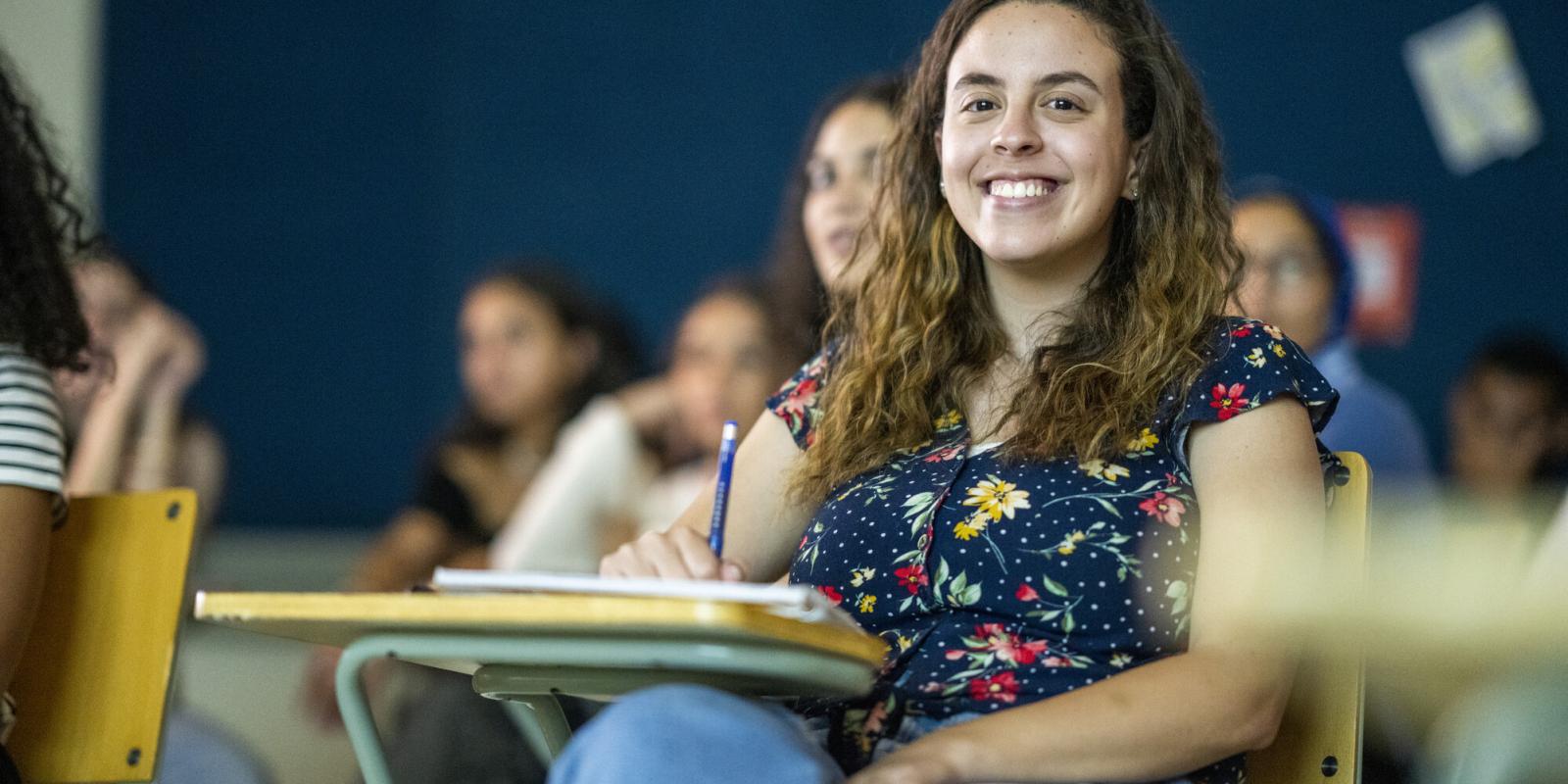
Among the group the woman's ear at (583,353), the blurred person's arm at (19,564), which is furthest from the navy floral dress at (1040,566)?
the woman's ear at (583,353)

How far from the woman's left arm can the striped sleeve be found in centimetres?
89

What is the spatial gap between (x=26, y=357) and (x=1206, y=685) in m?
1.18

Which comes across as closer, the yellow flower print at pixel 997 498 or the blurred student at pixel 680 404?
the yellow flower print at pixel 997 498

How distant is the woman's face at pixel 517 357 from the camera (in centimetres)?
382

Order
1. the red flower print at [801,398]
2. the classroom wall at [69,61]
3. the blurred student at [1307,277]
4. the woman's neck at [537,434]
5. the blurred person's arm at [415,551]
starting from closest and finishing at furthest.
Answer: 1. the red flower print at [801,398]
2. the blurred student at [1307,277]
3. the blurred person's arm at [415,551]
4. the woman's neck at [537,434]
5. the classroom wall at [69,61]

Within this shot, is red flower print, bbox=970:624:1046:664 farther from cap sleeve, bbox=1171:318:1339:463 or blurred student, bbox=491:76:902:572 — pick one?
blurred student, bbox=491:76:902:572

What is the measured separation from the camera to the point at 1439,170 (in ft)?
12.3

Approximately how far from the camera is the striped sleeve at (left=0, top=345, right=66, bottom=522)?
1684 mm

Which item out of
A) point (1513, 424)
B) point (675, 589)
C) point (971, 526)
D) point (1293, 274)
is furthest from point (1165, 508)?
point (1513, 424)

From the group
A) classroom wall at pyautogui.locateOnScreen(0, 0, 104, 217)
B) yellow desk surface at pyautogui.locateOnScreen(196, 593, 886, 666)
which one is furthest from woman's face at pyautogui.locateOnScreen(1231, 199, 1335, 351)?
classroom wall at pyautogui.locateOnScreen(0, 0, 104, 217)

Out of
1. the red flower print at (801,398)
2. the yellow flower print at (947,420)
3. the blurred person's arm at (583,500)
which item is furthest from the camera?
the blurred person's arm at (583,500)

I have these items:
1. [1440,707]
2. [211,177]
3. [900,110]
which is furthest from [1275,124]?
[211,177]

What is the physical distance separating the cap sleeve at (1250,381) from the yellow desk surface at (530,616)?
0.43 metres

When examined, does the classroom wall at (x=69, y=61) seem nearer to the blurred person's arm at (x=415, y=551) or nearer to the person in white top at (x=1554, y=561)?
the blurred person's arm at (x=415, y=551)
